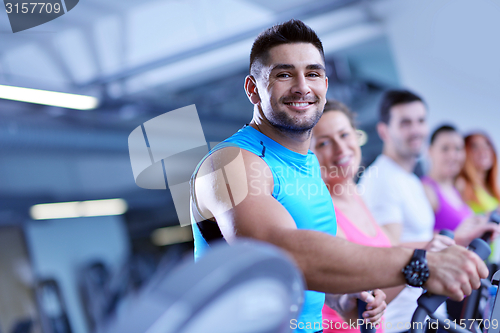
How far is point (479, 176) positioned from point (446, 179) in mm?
607

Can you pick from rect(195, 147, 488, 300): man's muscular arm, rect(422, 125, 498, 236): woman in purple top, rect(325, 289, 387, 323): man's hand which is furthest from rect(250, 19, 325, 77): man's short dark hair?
rect(422, 125, 498, 236): woman in purple top

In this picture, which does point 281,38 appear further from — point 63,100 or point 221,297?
point 63,100

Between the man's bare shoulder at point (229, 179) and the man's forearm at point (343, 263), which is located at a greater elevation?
the man's bare shoulder at point (229, 179)

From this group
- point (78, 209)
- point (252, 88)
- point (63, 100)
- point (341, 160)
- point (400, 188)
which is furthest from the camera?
point (78, 209)

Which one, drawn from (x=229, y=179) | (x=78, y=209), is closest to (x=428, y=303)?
(x=229, y=179)

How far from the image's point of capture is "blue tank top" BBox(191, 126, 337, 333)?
1.06 metres

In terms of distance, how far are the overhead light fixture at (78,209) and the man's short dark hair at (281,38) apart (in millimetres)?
7291

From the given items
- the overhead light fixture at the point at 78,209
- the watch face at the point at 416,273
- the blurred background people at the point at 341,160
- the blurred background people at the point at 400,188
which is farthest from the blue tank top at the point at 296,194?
the overhead light fixture at the point at 78,209

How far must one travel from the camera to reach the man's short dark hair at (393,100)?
111 inches

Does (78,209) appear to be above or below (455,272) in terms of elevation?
above

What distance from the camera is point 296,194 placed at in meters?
1.08

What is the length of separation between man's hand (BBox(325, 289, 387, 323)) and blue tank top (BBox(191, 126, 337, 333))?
152mm

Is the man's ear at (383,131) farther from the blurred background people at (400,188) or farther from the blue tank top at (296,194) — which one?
the blue tank top at (296,194)

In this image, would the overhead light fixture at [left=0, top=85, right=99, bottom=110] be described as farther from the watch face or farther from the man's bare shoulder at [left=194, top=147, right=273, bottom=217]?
the watch face
